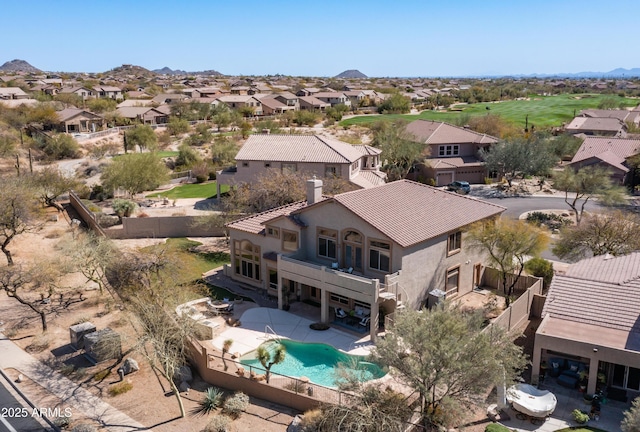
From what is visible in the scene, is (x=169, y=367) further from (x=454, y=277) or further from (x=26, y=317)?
(x=454, y=277)

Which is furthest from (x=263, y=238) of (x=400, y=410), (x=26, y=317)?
(x=400, y=410)

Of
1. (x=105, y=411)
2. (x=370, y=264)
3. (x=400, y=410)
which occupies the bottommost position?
(x=105, y=411)

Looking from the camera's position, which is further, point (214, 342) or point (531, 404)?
point (214, 342)

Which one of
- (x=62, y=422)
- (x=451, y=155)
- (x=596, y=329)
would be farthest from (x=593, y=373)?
(x=451, y=155)

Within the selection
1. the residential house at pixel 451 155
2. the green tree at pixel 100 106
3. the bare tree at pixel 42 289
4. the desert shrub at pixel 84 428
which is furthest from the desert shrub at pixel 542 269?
the green tree at pixel 100 106

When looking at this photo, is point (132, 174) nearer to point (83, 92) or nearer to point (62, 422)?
point (62, 422)

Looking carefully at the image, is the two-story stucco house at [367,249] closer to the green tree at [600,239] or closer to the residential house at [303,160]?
the green tree at [600,239]
